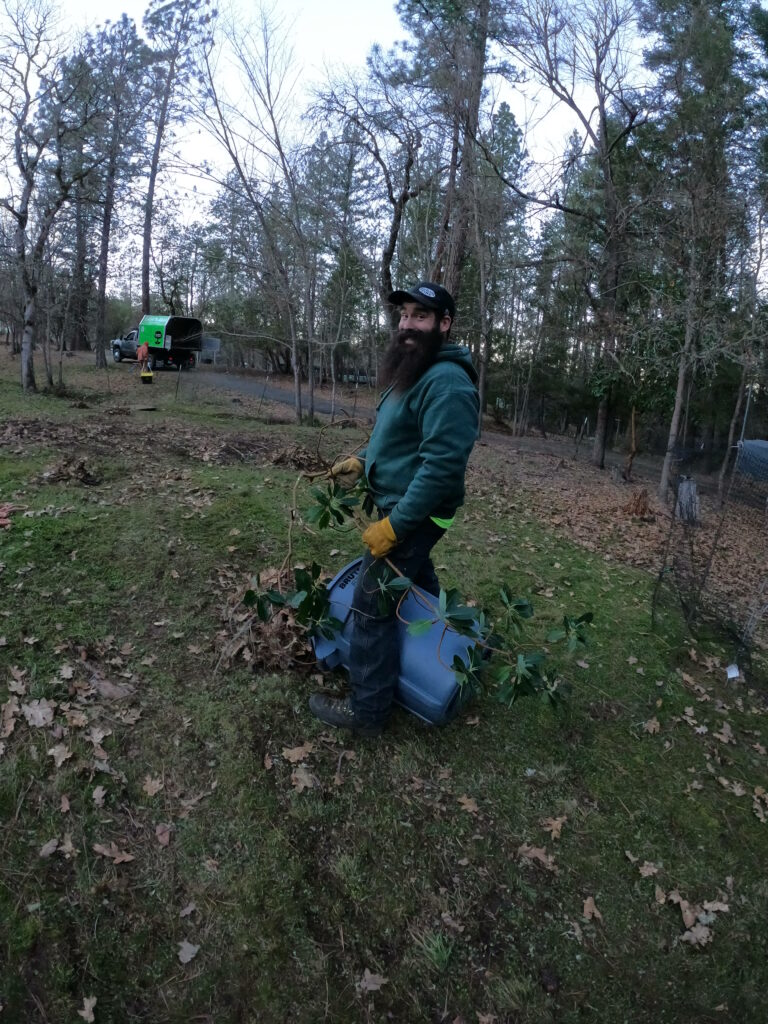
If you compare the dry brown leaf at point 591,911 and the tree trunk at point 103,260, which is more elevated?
the tree trunk at point 103,260

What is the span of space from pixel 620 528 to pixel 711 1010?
6207mm

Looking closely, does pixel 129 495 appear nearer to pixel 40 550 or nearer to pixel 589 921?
pixel 40 550

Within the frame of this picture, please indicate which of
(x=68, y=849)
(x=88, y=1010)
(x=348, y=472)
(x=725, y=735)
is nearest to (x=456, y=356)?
(x=348, y=472)

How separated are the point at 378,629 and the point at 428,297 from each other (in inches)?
56.2

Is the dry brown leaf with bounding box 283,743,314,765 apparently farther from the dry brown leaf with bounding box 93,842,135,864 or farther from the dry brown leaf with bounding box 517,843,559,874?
the dry brown leaf with bounding box 517,843,559,874

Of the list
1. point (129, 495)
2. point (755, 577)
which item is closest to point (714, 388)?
point (755, 577)

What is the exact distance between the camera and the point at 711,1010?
2.18 meters

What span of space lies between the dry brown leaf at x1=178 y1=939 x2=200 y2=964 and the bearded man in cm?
106

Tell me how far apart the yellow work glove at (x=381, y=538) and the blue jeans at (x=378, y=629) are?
3.8 inches

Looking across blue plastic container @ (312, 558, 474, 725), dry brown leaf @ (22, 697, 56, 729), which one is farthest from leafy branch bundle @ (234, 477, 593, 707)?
dry brown leaf @ (22, 697, 56, 729)

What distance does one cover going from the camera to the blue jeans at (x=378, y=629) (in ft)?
8.57

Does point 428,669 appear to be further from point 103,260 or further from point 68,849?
point 103,260

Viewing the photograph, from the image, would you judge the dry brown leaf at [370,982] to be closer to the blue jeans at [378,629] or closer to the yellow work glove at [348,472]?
the blue jeans at [378,629]

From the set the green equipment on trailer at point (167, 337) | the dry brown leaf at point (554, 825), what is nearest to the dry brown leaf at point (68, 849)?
the dry brown leaf at point (554, 825)
